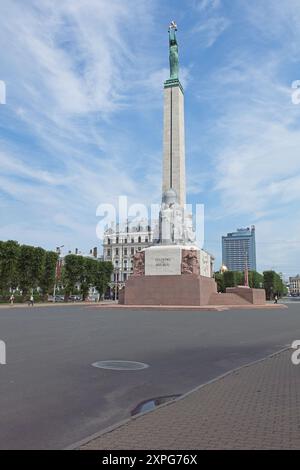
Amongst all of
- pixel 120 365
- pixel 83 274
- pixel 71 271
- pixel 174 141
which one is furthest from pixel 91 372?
pixel 83 274

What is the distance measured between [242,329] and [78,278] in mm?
51812

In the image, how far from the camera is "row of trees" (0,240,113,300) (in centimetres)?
5194

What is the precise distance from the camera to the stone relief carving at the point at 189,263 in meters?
34.8

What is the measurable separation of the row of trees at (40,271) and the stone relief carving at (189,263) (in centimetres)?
2569

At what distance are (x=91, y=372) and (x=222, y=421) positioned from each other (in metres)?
3.90

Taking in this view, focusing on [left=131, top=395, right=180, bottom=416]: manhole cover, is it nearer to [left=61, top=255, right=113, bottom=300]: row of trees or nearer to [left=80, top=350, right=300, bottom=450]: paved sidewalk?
[left=80, top=350, right=300, bottom=450]: paved sidewalk

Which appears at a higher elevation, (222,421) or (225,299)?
(225,299)

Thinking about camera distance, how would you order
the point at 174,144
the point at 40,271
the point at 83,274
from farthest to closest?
the point at 83,274 → the point at 40,271 → the point at 174,144

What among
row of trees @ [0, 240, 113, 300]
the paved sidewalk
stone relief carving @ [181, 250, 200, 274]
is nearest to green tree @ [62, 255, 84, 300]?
row of trees @ [0, 240, 113, 300]

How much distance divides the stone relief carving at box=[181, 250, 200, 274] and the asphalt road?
18257 mm

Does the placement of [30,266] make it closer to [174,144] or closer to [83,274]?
[83,274]

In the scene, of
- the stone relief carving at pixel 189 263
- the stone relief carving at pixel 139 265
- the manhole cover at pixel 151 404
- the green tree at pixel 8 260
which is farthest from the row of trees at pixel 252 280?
the manhole cover at pixel 151 404

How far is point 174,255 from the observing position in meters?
35.4
